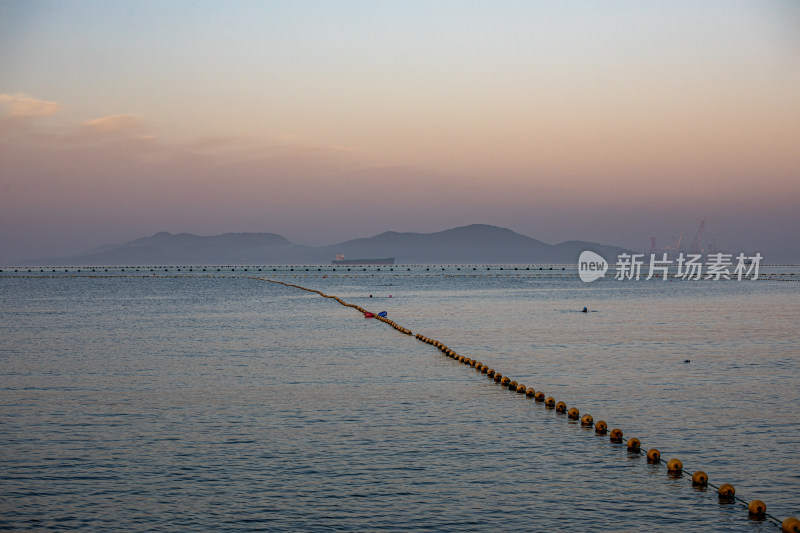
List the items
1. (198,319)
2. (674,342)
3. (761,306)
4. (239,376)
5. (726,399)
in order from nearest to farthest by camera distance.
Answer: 1. (726,399)
2. (239,376)
3. (674,342)
4. (198,319)
5. (761,306)

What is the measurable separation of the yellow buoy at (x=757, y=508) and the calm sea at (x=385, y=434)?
377 millimetres

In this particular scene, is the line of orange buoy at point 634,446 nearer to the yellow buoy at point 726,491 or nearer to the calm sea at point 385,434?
the yellow buoy at point 726,491

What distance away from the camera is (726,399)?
91.5 ft

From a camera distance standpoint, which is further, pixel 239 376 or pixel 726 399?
pixel 239 376

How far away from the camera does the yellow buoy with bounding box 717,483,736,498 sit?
55.7 ft

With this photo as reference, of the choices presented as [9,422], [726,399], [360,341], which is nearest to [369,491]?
[9,422]

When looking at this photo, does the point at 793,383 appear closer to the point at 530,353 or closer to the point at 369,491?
the point at 530,353

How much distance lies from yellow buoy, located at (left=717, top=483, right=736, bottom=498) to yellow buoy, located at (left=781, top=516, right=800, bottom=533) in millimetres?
2070

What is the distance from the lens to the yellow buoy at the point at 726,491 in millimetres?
16984

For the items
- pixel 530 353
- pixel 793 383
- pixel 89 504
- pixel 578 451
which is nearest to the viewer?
pixel 89 504

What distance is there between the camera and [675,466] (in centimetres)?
1895

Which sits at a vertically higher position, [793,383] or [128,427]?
[793,383]

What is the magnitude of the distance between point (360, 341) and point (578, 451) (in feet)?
89.6

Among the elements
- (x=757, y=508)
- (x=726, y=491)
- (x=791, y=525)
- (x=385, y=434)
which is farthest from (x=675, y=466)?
(x=385, y=434)
